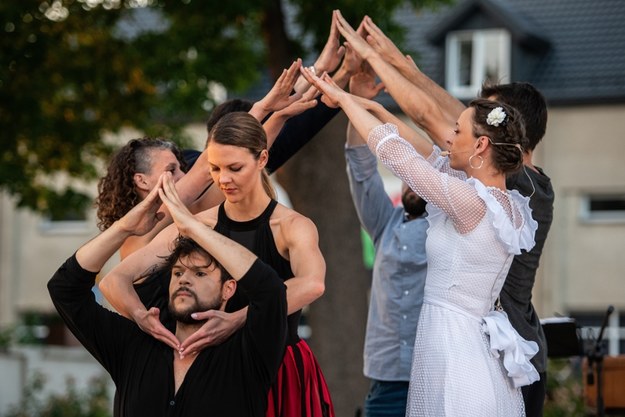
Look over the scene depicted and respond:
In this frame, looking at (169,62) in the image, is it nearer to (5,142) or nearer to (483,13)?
(5,142)

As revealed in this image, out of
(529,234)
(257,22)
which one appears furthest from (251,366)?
(257,22)

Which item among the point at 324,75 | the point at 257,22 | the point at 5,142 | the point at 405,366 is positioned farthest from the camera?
the point at 5,142

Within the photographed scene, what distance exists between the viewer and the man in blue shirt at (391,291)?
5703 mm

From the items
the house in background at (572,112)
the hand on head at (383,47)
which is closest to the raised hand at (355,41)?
the hand on head at (383,47)

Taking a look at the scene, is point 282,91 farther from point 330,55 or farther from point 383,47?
point 383,47

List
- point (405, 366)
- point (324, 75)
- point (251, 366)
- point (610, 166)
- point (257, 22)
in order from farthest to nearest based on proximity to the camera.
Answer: point (610, 166)
point (257, 22)
point (405, 366)
point (324, 75)
point (251, 366)

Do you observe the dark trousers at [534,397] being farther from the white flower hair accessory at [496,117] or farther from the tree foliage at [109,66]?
the tree foliage at [109,66]

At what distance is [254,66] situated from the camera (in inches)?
540

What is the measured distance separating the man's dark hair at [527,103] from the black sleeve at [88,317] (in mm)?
1699

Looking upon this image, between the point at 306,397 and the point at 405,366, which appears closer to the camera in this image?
the point at 306,397

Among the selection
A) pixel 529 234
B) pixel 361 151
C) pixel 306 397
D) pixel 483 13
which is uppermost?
pixel 483 13

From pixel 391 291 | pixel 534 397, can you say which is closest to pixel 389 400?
pixel 391 291

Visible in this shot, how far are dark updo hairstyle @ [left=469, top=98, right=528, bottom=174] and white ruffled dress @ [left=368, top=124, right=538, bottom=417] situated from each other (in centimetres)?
11

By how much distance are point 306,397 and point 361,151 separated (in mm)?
1573
